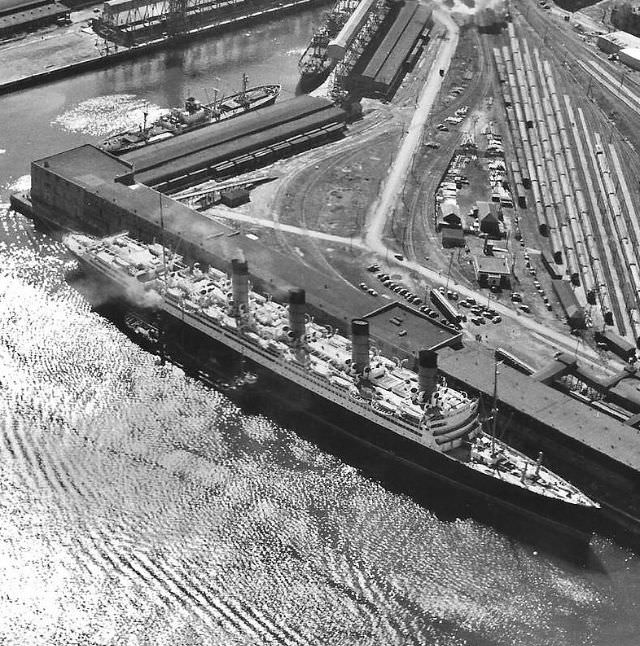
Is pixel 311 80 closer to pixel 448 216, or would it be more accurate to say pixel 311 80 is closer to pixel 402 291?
pixel 448 216

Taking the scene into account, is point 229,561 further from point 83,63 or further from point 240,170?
point 83,63

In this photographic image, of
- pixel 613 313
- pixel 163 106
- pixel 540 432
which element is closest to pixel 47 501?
pixel 540 432

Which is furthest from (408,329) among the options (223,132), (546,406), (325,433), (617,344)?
(223,132)

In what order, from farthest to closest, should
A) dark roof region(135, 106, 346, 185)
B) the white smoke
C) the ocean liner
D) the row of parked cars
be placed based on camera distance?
dark roof region(135, 106, 346, 185) < the row of parked cars < the white smoke < the ocean liner

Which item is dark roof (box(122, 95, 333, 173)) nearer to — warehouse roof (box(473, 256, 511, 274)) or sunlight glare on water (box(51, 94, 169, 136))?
sunlight glare on water (box(51, 94, 169, 136))

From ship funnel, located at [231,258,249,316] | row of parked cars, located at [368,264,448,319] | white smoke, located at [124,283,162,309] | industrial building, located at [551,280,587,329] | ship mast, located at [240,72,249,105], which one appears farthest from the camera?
ship mast, located at [240,72,249,105]

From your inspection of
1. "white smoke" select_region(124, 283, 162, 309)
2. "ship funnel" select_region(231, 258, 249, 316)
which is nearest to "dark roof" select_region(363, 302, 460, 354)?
"ship funnel" select_region(231, 258, 249, 316)
